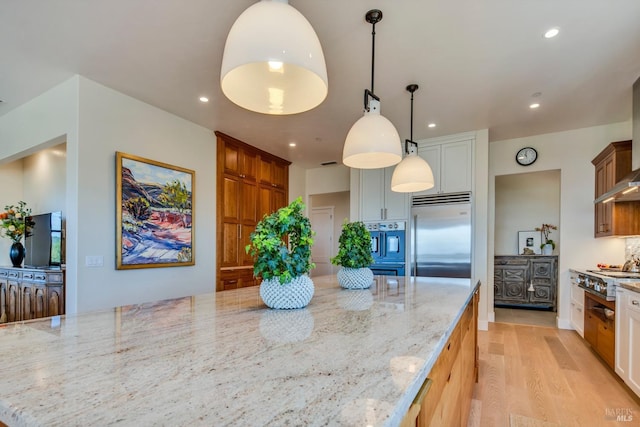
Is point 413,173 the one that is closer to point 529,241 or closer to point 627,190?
point 627,190

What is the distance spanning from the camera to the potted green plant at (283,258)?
1.35 meters

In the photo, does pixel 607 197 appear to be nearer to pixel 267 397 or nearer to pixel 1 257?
pixel 267 397

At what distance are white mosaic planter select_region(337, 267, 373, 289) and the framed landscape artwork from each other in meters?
2.31

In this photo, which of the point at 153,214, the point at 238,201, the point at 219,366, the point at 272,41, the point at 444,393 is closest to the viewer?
the point at 219,366

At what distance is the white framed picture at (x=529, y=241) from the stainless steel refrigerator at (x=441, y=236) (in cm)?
241

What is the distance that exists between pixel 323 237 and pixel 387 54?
5.27 metres

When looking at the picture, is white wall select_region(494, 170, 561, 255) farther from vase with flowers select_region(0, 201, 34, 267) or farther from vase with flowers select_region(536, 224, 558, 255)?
vase with flowers select_region(0, 201, 34, 267)

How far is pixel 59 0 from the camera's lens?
200 cm

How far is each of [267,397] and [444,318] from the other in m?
0.87

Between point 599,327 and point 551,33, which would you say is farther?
point 599,327

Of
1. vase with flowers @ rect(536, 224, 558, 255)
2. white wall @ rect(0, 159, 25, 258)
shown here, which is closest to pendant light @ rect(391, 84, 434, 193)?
vase with flowers @ rect(536, 224, 558, 255)

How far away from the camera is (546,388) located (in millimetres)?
2525

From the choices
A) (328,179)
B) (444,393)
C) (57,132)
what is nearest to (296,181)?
(328,179)

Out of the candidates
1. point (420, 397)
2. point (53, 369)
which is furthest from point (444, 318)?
point (53, 369)
